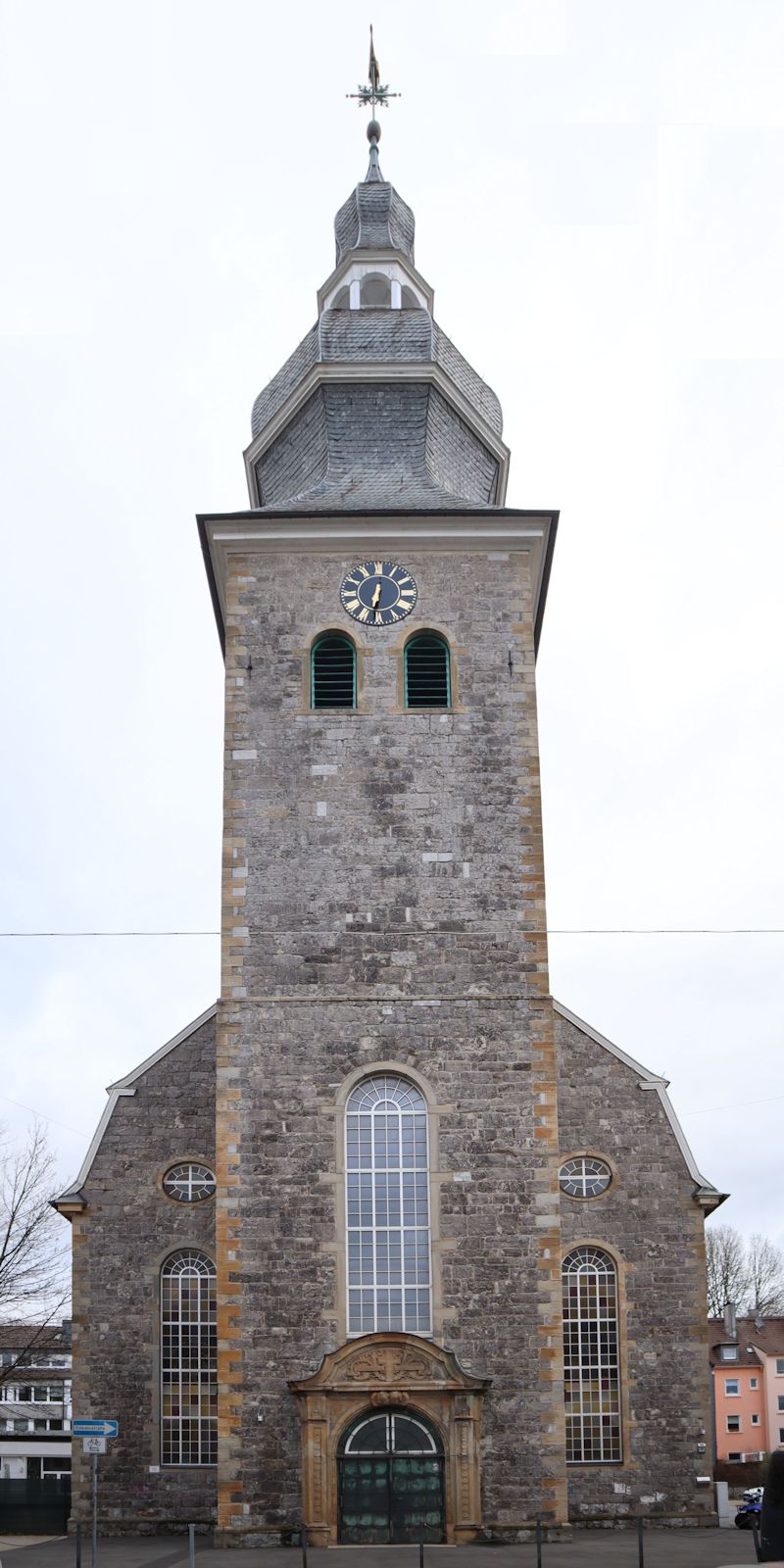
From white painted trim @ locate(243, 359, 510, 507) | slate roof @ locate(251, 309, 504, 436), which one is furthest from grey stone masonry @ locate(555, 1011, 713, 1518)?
slate roof @ locate(251, 309, 504, 436)

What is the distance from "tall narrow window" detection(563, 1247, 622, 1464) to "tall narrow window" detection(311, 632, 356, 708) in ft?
33.2

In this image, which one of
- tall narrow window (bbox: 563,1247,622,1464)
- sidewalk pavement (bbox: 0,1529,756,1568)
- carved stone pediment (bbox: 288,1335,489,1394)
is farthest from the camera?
tall narrow window (bbox: 563,1247,622,1464)

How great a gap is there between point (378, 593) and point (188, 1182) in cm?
1034

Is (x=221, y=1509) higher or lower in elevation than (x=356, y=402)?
lower

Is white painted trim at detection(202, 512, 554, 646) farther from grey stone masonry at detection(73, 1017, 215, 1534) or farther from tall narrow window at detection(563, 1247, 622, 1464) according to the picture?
tall narrow window at detection(563, 1247, 622, 1464)

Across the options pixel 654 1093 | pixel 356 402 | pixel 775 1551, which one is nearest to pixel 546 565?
pixel 356 402

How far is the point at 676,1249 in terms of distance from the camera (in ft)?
99.2

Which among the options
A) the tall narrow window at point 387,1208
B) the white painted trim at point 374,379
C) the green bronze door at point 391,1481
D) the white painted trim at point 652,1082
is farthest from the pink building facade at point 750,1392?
→ the green bronze door at point 391,1481

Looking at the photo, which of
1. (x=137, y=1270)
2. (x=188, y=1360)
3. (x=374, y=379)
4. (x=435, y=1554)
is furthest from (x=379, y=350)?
(x=435, y=1554)

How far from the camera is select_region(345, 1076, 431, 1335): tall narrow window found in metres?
25.6

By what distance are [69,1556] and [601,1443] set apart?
882 centimetres

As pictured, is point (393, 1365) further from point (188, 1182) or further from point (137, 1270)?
point (188, 1182)

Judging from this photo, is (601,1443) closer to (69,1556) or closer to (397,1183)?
(397,1183)

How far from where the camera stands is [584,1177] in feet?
101
